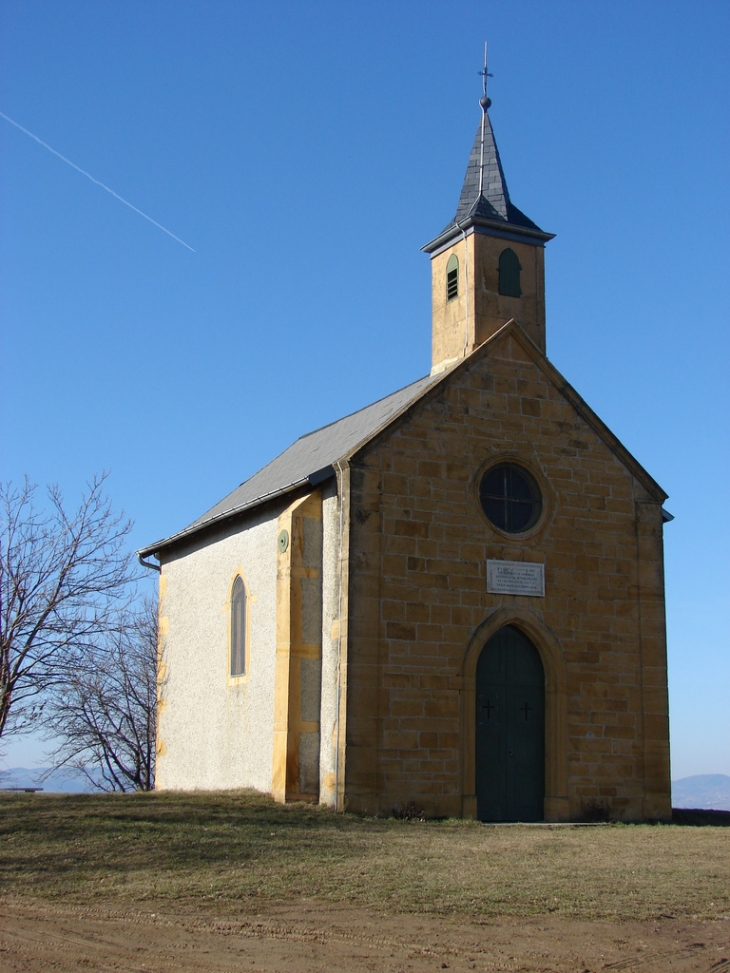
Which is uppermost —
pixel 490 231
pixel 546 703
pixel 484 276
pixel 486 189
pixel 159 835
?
pixel 486 189

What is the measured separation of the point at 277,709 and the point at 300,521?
273 cm

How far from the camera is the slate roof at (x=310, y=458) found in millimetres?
18672

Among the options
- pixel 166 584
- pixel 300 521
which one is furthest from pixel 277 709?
pixel 166 584

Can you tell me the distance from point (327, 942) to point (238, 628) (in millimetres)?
11677

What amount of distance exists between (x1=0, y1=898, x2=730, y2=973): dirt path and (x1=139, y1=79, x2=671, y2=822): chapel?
705cm

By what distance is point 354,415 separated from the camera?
23266mm

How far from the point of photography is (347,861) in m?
12.0

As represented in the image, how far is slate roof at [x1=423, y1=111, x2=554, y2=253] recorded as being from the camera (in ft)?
66.4

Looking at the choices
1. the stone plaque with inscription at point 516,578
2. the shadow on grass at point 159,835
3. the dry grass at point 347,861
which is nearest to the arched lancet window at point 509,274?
the stone plaque with inscription at point 516,578

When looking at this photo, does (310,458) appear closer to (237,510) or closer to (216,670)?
(237,510)

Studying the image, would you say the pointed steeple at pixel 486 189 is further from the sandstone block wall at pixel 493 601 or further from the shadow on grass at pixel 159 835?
the shadow on grass at pixel 159 835

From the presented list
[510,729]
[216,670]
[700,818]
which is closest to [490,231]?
[510,729]

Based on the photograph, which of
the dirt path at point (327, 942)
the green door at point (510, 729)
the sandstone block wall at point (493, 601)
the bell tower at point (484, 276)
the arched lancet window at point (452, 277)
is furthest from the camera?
the arched lancet window at point (452, 277)

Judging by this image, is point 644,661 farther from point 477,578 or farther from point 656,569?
point 477,578
